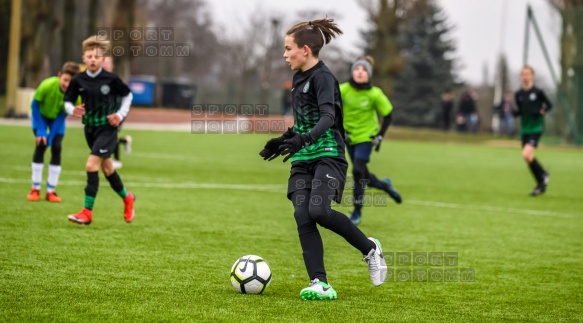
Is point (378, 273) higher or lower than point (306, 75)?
lower

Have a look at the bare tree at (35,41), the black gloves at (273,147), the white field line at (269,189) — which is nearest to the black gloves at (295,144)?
the black gloves at (273,147)

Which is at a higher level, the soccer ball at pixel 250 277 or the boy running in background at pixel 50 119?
the boy running in background at pixel 50 119

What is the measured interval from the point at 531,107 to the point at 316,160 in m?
11.3

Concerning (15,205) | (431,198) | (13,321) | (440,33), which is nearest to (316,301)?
(13,321)

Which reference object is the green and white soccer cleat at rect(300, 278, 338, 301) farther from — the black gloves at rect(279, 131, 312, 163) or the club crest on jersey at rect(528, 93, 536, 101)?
the club crest on jersey at rect(528, 93, 536, 101)

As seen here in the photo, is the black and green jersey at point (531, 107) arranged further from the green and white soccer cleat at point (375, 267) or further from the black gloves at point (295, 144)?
the black gloves at point (295, 144)

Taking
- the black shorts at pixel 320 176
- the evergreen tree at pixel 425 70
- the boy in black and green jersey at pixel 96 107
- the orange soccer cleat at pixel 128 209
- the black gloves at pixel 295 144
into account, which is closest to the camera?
the black gloves at pixel 295 144

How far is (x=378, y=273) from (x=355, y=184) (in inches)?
182

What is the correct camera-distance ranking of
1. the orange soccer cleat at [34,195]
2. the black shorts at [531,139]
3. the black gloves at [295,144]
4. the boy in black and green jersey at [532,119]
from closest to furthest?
the black gloves at [295,144]
the orange soccer cleat at [34,195]
the boy in black and green jersey at [532,119]
the black shorts at [531,139]

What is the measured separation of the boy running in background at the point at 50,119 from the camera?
1117cm

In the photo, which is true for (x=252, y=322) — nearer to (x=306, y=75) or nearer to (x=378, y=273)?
(x=378, y=273)

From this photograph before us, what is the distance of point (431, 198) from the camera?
15273 mm

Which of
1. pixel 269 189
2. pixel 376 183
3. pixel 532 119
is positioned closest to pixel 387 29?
pixel 532 119

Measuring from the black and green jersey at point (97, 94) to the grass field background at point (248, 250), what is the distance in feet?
3.92
